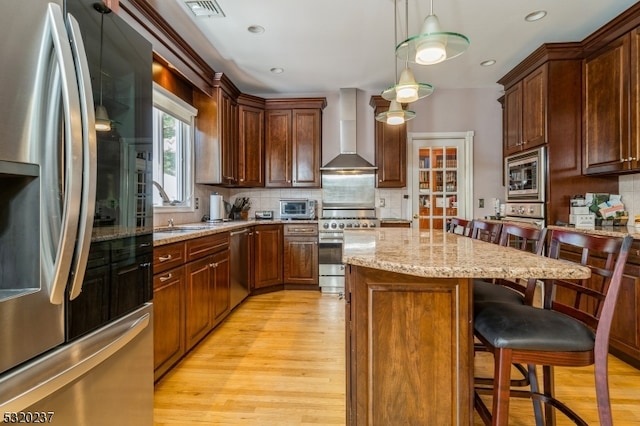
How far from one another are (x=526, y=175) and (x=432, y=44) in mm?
2529

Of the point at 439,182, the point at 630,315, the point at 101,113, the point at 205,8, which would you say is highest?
the point at 205,8

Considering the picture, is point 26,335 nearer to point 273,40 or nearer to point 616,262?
point 616,262

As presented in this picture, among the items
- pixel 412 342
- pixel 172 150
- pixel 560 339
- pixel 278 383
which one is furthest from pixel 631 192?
pixel 172 150

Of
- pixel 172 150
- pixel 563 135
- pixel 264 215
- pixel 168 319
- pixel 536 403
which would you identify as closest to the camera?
pixel 536 403

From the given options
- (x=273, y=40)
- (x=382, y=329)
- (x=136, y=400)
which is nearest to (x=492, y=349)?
(x=382, y=329)

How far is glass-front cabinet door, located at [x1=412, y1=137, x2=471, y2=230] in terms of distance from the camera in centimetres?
463

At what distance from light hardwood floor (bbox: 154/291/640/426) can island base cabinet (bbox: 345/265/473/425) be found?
0.63 m

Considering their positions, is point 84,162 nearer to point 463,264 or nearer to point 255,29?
point 463,264

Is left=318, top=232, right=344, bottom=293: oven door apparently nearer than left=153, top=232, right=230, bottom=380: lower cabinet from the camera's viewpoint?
No

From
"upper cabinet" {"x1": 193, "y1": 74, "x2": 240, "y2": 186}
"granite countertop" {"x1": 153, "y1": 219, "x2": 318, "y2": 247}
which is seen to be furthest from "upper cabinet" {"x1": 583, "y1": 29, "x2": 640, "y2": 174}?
"upper cabinet" {"x1": 193, "y1": 74, "x2": 240, "y2": 186}

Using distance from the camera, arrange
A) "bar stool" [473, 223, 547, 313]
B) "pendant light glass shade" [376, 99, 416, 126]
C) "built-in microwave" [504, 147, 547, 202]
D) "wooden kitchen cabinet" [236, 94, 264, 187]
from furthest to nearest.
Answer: "wooden kitchen cabinet" [236, 94, 264, 187]
"built-in microwave" [504, 147, 547, 202]
"pendant light glass shade" [376, 99, 416, 126]
"bar stool" [473, 223, 547, 313]

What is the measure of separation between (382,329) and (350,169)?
338cm

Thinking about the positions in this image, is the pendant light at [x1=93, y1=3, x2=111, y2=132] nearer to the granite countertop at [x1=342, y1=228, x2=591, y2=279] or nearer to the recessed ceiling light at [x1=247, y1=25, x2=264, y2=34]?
the granite countertop at [x1=342, y1=228, x2=591, y2=279]

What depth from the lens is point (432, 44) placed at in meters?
1.69
